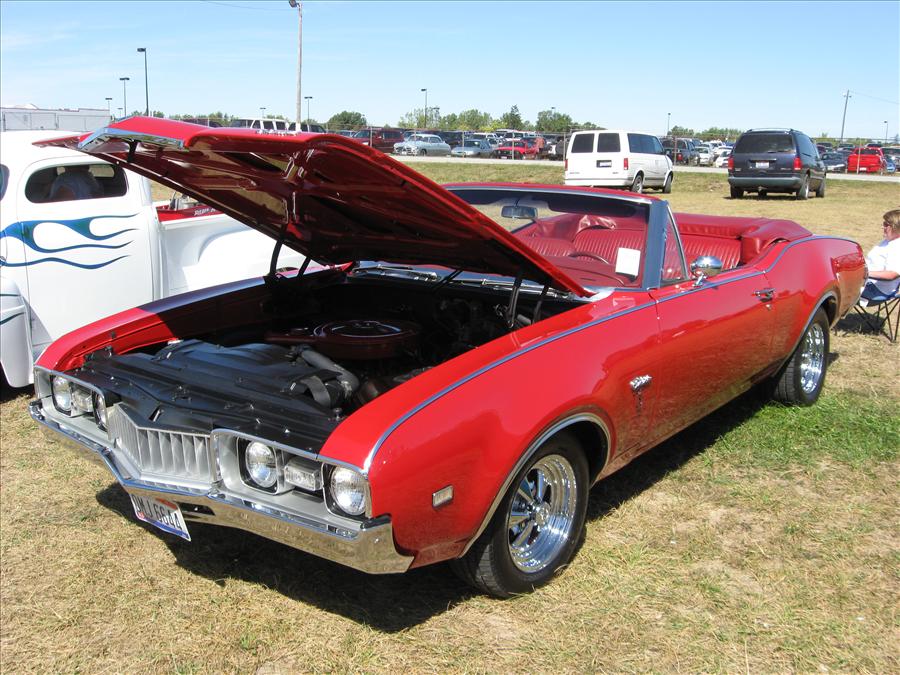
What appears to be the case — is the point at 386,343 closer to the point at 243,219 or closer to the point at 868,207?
the point at 243,219

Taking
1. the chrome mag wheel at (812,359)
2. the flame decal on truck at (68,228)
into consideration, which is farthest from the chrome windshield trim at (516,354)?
the flame decal on truck at (68,228)

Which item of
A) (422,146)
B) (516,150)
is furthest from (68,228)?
(516,150)

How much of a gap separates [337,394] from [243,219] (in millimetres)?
1409

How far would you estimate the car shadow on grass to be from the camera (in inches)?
125

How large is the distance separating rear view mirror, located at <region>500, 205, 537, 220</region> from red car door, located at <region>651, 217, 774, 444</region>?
695 millimetres

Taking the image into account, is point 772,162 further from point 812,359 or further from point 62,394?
point 62,394

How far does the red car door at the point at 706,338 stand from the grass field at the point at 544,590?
486 mm

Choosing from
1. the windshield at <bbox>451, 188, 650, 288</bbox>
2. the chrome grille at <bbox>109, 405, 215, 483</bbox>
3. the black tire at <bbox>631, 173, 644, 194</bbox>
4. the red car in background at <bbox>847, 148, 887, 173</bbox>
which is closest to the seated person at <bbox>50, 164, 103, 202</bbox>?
the windshield at <bbox>451, 188, 650, 288</bbox>

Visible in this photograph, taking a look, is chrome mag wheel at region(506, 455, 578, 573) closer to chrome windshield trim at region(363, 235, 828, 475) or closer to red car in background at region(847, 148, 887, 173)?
chrome windshield trim at region(363, 235, 828, 475)

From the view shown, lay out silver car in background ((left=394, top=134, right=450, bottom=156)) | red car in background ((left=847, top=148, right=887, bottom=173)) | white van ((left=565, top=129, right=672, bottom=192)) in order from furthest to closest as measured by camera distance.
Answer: silver car in background ((left=394, top=134, right=450, bottom=156))
red car in background ((left=847, top=148, right=887, bottom=173))
white van ((left=565, top=129, right=672, bottom=192))

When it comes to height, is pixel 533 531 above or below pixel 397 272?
below

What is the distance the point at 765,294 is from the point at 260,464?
9.78 ft

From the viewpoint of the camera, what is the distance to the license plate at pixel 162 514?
3.01 meters

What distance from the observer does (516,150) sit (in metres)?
39.1
